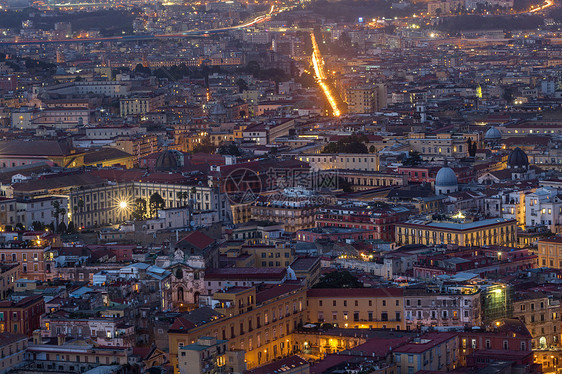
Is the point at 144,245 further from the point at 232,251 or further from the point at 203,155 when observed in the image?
the point at 203,155

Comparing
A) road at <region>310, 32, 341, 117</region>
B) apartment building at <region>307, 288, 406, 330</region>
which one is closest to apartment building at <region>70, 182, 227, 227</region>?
apartment building at <region>307, 288, 406, 330</region>

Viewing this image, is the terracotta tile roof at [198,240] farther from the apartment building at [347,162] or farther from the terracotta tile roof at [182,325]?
the apartment building at [347,162]

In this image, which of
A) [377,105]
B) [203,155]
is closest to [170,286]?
[203,155]

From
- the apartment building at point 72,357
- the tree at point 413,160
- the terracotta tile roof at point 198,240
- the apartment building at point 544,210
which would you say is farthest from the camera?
the tree at point 413,160

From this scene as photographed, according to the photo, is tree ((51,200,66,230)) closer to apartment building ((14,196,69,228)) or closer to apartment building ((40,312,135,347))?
apartment building ((14,196,69,228))

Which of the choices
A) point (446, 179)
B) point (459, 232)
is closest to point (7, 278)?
point (459, 232)

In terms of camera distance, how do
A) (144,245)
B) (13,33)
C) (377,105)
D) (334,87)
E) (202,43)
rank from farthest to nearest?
(13,33), (202,43), (334,87), (377,105), (144,245)

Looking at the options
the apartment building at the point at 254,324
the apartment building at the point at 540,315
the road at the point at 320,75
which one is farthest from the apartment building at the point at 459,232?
the road at the point at 320,75
